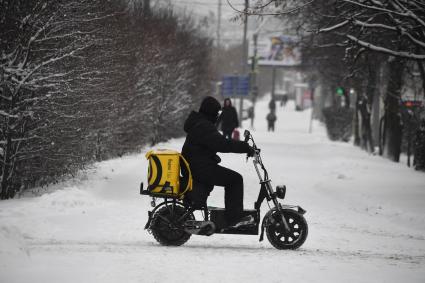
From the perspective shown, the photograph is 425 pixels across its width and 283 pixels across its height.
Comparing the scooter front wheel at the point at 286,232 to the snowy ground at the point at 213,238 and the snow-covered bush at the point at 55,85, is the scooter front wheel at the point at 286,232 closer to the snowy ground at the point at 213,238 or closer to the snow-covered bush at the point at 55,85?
the snowy ground at the point at 213,238

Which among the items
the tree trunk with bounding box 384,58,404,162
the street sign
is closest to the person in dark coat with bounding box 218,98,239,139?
the tree trunk with bounding box 384,58,404,162

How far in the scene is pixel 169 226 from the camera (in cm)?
829

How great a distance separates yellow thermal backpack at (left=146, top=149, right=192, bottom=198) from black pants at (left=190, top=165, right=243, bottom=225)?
13cm

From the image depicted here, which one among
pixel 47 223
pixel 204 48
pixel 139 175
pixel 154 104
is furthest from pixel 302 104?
pixel 47 223

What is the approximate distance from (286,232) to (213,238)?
1.36 m

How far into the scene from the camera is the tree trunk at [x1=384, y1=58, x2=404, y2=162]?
73.0 ft

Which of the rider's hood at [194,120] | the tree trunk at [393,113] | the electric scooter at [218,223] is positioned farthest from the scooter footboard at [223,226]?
the tree trunk at [393,113]

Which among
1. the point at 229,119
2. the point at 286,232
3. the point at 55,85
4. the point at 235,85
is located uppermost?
the point at 55,85

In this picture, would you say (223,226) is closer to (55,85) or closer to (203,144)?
(203,144)

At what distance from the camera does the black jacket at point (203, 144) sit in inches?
314

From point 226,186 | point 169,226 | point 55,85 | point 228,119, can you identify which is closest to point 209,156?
point 226,186

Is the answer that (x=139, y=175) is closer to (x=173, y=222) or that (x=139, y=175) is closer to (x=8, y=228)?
(x=173, y=222)

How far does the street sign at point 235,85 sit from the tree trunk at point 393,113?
56.9 ft

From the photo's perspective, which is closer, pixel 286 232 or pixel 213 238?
pixel 286 232
